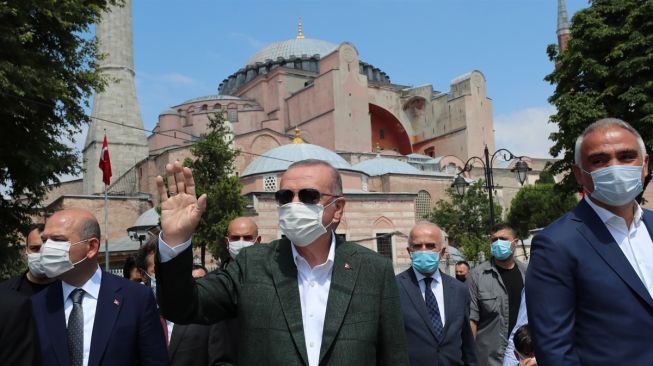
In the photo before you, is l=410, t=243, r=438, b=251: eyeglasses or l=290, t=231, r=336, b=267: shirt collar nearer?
l=290, t=231, r=336, b=267: shirt collar

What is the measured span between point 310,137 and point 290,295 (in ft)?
162

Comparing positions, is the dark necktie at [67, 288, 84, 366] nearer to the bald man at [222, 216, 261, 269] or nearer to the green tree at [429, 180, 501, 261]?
the bald man at [222, 216, 261, 269]

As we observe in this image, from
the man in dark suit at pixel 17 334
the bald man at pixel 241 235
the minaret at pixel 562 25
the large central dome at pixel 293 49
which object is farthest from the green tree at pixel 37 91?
the large central dome at pixel 293 49

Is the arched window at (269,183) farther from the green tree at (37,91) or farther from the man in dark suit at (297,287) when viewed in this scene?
the man in dark suit at (297,287)

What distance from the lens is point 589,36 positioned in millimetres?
21703

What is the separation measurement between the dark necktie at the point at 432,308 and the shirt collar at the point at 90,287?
2.36 meters

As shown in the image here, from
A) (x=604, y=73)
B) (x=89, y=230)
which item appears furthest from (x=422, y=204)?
(x=89, y=230)

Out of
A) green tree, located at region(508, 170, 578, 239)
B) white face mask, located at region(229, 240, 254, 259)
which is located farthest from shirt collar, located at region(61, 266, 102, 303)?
green tree, located at region(508, 170, 578, 239)

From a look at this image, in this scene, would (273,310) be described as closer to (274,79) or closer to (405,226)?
(405,226)

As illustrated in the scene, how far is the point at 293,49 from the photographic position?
67.2 meters

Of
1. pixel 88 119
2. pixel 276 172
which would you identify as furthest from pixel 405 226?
pixel 88 119

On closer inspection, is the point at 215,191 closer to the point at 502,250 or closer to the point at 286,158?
the point at 286,158

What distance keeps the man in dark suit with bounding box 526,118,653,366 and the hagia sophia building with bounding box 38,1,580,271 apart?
860 inches

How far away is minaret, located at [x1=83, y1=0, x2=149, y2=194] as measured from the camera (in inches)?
1640
